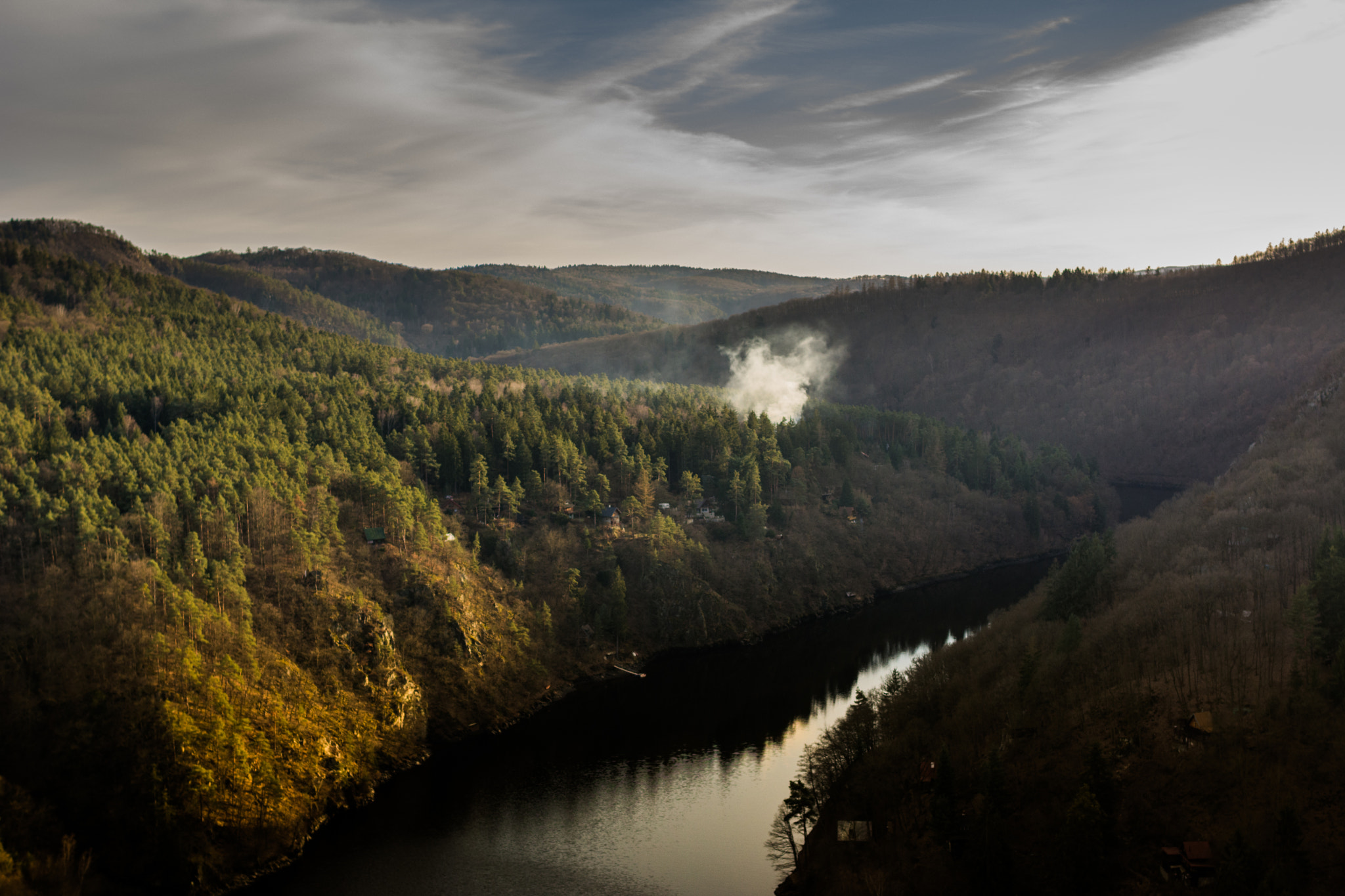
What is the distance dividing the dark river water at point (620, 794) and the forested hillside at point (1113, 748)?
233 inches

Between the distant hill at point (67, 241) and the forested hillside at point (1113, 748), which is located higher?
the distant hill at point (67, 241)

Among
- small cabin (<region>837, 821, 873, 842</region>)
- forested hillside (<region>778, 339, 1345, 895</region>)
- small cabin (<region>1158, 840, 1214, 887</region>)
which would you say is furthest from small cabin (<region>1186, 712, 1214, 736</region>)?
small cabin (<region>837, 821, 873, 842</region>)

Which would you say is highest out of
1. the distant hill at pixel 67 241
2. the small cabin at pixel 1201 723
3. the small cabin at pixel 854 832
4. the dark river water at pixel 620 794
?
the distant hill at pixel 67 241

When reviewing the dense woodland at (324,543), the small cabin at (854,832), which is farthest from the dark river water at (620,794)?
the small cabin at (854,832)

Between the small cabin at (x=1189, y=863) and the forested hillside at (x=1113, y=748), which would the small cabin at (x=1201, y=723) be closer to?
the forested hillside at (x=1113, y=748)

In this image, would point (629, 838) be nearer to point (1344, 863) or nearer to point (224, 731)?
point (224, 731)

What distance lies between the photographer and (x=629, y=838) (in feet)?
173

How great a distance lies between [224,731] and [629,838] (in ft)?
83.1

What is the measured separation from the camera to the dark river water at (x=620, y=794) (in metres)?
48.8

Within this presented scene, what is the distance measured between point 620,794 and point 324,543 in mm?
33391

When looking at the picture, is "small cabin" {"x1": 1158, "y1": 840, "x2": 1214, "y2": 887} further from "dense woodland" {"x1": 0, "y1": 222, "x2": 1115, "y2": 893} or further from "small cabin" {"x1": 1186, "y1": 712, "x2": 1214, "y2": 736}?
"dense woodland" {"x1": 0, "y1": 222, "x2": 1115, "y2": 893}

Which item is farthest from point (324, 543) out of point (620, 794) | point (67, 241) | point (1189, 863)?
point (67, 241)

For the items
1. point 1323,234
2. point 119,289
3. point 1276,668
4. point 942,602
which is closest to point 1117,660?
point 1276,668

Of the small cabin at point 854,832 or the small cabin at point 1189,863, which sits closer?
the small cabin at point 1189,863
